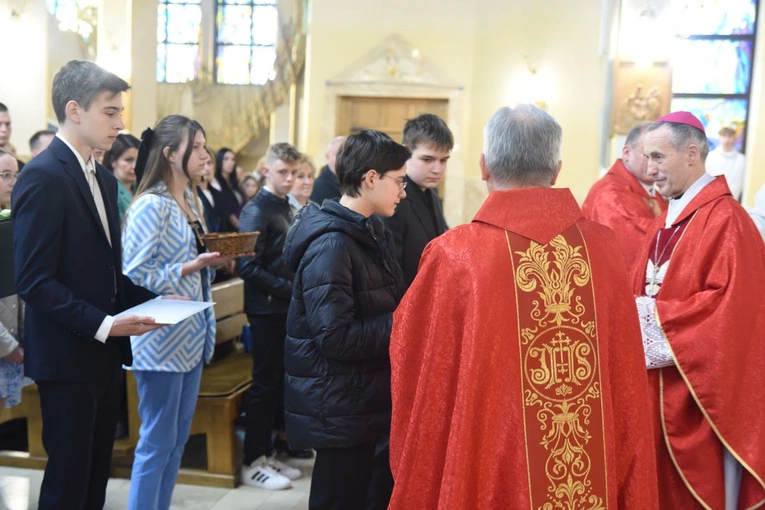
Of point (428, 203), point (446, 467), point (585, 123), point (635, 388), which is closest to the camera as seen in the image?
point (446, 467)

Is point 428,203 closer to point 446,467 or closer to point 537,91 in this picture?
point 446,467

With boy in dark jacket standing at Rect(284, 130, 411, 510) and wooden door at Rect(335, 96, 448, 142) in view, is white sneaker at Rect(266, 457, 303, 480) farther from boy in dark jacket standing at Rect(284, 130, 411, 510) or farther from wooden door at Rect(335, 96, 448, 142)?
wooden door at Rect(335, 96, 448, 142)

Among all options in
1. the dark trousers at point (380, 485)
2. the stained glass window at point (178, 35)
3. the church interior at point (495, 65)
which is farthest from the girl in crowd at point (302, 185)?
the stained glass window at point (178, 35)

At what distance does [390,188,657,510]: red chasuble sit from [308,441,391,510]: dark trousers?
0.45 m

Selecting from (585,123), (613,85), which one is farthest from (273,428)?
(585,123)

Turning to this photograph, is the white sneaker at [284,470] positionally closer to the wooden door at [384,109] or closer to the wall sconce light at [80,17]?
the wall sconce light at [80,17]

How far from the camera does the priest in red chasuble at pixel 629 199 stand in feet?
14.2

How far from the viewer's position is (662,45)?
35.6 feet

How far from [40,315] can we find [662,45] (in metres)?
10.2

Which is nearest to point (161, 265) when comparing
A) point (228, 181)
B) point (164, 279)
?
point (164, 279)

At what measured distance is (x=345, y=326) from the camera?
242 cm

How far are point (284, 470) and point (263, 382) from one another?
0.52m

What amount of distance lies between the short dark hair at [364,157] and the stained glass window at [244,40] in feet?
47.5

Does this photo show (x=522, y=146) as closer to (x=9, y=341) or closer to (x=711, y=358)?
(x=711, y=358)
